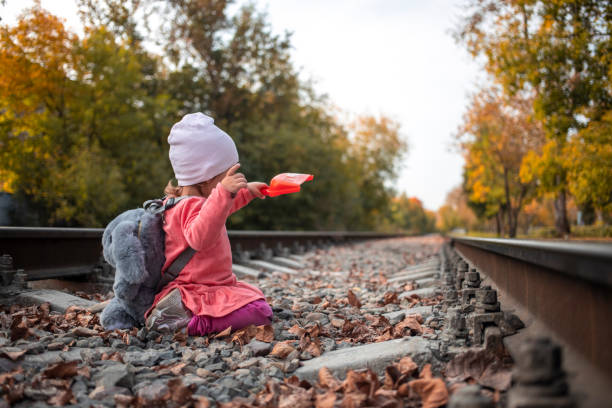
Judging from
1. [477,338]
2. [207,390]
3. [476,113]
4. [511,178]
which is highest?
[476,113]

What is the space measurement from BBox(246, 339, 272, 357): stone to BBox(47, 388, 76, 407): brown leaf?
0.95 meters

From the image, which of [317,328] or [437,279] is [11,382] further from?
[437,279]

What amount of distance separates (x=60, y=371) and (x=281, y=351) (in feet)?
3.46

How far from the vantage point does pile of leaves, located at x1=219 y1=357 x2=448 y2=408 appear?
6.21 feet

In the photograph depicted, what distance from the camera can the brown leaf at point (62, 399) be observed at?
6.41ft

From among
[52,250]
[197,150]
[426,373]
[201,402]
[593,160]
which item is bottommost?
[201,402]

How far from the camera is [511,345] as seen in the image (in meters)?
1.95

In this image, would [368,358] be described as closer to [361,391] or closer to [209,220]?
[361,391]

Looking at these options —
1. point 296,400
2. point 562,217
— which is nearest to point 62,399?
point 296,400

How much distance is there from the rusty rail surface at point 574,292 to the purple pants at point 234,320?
5.13 feet

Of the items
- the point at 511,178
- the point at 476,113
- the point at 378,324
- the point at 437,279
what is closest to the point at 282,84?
the point at 476,113

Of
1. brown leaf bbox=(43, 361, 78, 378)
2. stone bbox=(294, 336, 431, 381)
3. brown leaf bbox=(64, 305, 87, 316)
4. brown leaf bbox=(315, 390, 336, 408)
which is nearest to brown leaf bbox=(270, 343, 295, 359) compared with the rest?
stone bbox=(294, 336, 431, 381)

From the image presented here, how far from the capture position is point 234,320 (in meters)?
3.11

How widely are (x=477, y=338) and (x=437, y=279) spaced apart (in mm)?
3317
